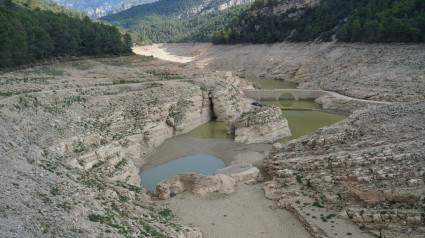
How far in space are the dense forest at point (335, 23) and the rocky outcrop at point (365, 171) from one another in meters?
38.4

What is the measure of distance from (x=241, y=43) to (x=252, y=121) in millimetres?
59852

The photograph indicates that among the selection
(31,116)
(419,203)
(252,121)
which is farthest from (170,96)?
(419,203)

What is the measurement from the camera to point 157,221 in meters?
16.3

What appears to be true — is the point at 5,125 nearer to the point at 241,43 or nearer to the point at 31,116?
the point at 31,116

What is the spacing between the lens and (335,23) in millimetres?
72188

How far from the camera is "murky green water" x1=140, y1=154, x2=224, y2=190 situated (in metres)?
25.5

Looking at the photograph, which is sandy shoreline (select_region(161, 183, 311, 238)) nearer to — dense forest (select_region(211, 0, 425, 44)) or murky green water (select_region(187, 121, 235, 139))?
murky green water (select_region(187, 121, 235, 139))

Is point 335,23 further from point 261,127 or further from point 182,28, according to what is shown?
point 182,28

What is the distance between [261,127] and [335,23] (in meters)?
51.6

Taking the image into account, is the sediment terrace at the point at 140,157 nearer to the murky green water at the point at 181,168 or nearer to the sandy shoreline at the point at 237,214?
the sandy shoreline at the point at 237,214

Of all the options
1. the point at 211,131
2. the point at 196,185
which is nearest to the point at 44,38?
the point at 211,131

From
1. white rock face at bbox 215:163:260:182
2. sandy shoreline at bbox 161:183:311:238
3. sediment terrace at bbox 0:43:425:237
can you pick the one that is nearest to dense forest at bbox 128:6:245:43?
sediment terrace at bbox 0:43:425:237

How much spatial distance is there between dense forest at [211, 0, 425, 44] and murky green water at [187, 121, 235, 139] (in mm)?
36424

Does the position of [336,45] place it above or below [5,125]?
above
